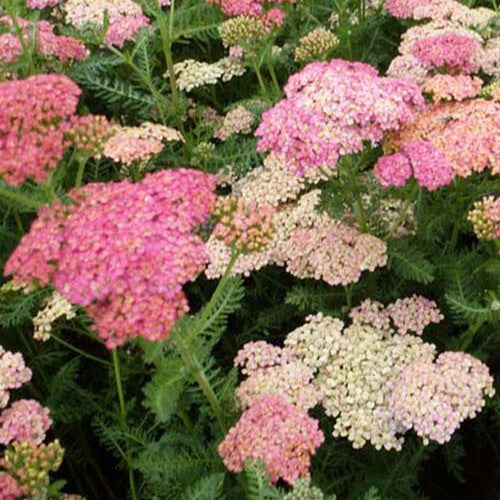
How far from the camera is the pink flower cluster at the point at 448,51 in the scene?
11.8ft

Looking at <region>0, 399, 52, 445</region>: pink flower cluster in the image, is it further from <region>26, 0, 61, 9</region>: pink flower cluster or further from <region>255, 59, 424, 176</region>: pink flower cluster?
<region>26, 0, 61, 9</region>: pink flower cluster

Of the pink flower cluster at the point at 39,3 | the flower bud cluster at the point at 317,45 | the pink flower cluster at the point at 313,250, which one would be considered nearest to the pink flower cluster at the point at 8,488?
the pink flower cluster at the point at 313,250

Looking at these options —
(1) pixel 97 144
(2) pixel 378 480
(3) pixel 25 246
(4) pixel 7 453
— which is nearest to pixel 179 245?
(3) pixel 25 246

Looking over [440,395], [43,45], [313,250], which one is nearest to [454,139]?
[313,250]

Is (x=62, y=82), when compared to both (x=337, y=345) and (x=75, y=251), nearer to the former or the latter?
(x=75, y=251)

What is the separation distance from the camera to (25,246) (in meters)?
2.37

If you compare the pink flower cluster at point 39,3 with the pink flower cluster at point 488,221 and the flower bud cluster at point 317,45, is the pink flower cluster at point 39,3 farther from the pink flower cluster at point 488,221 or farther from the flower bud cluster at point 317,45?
the pink flower cluster at point 488,221

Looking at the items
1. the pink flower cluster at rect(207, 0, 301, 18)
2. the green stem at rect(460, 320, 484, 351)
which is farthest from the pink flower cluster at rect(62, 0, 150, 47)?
the green stem at rect(460, 320, 484, 351)

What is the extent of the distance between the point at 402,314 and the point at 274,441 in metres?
0.83

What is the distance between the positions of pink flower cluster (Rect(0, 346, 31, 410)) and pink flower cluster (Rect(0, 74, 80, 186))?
2.41ft

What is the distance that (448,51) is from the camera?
360 cm

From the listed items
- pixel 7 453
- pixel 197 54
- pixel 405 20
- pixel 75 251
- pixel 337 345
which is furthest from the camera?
pixel 197 54

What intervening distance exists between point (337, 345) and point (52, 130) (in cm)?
124

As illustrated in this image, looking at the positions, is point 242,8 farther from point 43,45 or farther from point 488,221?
point 488,221
